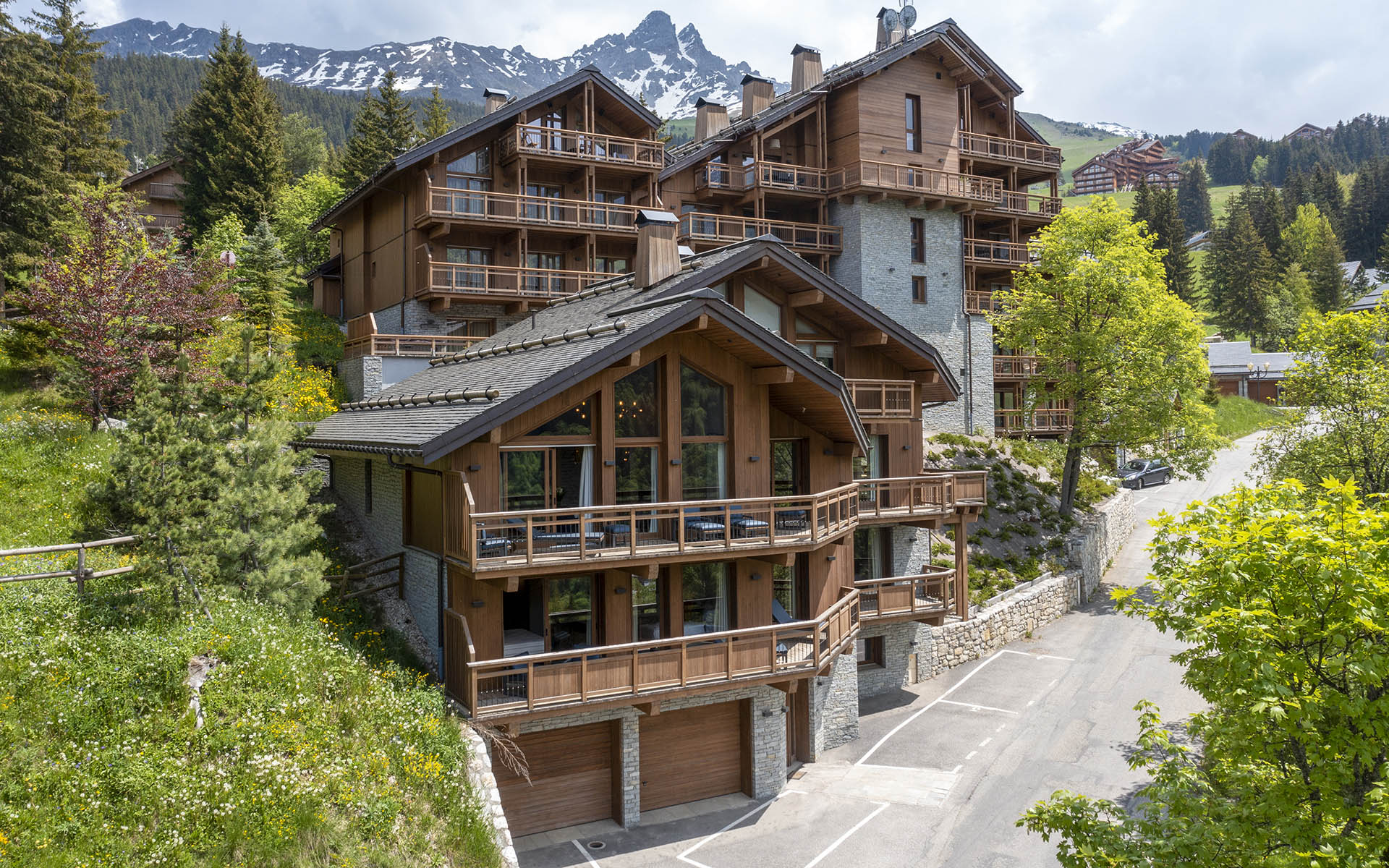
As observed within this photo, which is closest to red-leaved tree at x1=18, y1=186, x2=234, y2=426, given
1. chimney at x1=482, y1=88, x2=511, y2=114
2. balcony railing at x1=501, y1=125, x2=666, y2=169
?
balcony railing at x1=501, y1=125, x2=666, y2=169

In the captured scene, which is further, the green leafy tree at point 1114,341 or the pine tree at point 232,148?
the pine tree at point 232,148

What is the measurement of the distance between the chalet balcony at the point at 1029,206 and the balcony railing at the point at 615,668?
30.3 m

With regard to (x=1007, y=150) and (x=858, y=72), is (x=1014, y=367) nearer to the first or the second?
(x=1007, y=150)

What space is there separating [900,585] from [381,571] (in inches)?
522

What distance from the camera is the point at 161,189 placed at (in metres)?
54.7

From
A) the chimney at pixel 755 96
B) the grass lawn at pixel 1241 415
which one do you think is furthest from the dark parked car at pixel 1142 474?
the chimney at pixel 755 96

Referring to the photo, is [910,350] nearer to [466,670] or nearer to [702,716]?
[702,716]

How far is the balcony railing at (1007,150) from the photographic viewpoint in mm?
40188

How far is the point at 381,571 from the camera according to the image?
19.4m

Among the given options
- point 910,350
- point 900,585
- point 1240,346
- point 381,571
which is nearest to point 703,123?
point 910,350

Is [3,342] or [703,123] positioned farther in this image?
[703,123]

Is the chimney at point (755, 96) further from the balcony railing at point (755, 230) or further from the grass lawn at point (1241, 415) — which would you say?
the grass lawn at point (1241, 415)

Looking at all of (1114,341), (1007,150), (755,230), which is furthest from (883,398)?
(1007,150)

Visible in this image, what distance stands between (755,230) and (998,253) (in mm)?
13083
